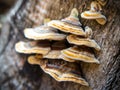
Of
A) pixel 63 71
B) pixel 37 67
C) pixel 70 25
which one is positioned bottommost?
pixel 37 67

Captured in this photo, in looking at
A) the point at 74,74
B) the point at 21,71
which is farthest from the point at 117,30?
the point at 21,71

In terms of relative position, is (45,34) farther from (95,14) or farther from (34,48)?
(95,14)

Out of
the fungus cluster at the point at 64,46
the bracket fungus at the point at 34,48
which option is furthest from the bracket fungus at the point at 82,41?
the bracket fungus at the point at 34,48

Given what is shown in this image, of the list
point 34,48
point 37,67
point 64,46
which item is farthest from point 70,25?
point 37,67

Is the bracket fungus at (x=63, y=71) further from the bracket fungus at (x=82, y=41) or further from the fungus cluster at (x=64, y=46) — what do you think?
the bracket fungus at (x=82, y=41)

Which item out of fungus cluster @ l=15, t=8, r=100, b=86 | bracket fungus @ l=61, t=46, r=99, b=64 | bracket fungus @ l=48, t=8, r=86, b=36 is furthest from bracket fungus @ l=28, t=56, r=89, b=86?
bracket fungus @ l=48, t=8, r=86, b=36

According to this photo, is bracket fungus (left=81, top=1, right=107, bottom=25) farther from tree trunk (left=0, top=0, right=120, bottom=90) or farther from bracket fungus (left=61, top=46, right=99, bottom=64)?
bracket fungus (left=61, top=46, right=99, bottom=64)

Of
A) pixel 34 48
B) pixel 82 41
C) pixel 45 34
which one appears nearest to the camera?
pixel 82 41
